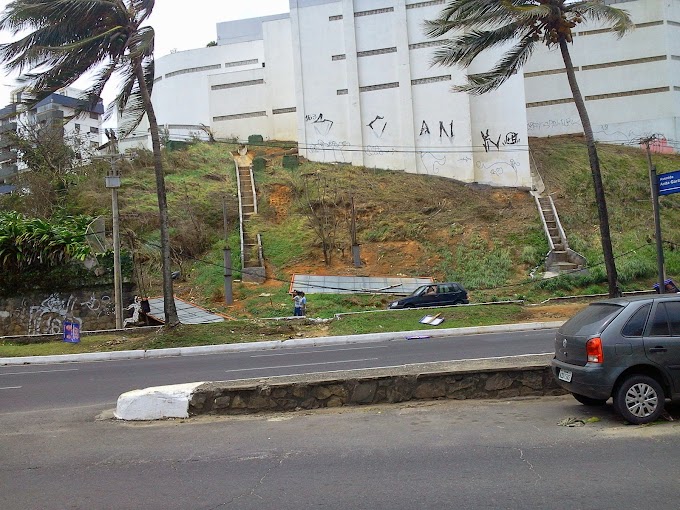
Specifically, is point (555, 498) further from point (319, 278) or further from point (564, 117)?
point (564, 117)

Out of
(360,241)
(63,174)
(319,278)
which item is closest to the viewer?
(319,278)

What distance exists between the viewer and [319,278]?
2914 cm

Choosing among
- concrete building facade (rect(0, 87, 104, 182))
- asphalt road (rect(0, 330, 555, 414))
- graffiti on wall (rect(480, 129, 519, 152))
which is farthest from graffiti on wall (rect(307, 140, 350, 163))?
asphalt road (rect(0, 330, 555, 414))

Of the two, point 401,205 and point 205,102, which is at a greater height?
point 205,102

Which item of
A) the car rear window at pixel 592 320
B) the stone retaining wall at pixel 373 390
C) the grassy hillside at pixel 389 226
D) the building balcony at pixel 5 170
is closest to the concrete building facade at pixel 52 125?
the building balcony at pixel 5 170

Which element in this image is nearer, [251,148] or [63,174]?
[63,174]

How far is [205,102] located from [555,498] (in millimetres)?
46648

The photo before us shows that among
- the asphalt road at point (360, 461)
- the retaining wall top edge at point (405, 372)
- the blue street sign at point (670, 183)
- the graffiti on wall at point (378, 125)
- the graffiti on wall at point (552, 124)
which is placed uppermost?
the graffiti on wall at point (552, 124)

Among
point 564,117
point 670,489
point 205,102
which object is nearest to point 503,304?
point 670,489

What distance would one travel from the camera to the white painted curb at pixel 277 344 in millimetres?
17891

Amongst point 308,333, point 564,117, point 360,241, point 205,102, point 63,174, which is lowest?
point 308,333

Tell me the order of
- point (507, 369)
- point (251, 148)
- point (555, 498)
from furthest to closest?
point (251, 148) < point (507, 369) < point (555, 498)

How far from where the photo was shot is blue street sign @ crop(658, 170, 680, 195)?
14906 mm

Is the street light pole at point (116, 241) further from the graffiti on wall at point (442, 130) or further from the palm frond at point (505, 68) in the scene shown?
the graffiti on wall at point (442, 130)
